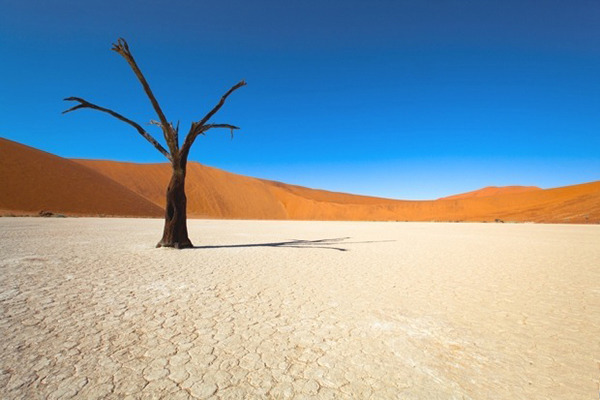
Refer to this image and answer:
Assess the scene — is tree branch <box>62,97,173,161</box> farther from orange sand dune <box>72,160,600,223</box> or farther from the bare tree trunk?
orange sand dune <box>72,160,600,223</box>

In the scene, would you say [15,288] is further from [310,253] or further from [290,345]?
[310,253]

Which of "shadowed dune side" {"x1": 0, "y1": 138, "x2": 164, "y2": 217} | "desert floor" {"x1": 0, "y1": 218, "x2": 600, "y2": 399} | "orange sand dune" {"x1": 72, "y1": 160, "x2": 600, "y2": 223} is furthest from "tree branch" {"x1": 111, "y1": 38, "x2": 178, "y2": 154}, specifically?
"orange sand dune" {"x1": 72, "y1": 160, "x2": 600, "y2": 223}

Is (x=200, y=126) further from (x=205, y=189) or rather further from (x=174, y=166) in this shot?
(x=205, y=189)

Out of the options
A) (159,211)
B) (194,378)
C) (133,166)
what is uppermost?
(133,166)

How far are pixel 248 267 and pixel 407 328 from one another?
3.94 m

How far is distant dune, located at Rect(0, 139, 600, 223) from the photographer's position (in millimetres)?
27406

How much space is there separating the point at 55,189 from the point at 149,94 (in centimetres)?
2959

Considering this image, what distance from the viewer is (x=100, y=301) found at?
3.78 metres

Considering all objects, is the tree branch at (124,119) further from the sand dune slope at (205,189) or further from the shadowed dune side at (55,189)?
the sand dune slope at (205,189)

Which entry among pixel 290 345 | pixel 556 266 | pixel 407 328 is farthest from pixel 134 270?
pixel 556 266

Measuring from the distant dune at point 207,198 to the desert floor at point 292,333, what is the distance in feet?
95.2

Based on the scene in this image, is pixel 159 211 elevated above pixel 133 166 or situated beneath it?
situated beneath

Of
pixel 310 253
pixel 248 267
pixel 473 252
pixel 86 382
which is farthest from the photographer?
pixel 473 252

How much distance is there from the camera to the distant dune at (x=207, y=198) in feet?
89.9
